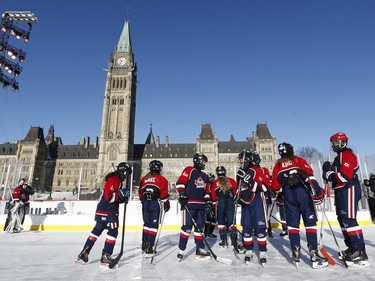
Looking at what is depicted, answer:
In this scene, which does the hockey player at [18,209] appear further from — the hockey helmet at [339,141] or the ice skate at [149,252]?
the hockey helmet at [339,141]

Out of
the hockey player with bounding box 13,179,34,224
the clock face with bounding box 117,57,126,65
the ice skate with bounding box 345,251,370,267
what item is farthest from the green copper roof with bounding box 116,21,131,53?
the ice skate with bounding box 345,251,370,267

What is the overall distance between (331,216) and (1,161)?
10005 cm

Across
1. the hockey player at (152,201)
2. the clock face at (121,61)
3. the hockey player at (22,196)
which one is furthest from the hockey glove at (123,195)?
the clock face at (121,61)

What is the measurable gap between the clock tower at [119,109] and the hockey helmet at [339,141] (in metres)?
70.5

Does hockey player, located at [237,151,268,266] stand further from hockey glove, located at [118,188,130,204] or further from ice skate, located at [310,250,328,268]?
hockey glove, located at [118,188,130,204]

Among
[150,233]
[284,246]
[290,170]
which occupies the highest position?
[290,170]

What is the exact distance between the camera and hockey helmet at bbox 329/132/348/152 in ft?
16.1

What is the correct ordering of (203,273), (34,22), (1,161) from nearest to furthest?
1. (203,273)
2. (34,22)
3. (1,161)

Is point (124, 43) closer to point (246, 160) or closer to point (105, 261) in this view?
point (246, 160)

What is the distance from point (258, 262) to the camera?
15.7ft

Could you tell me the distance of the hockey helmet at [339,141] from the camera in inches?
194

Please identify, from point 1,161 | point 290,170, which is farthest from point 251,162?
point 1,161

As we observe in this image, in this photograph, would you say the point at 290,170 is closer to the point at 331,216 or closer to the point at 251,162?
the point at 251,162

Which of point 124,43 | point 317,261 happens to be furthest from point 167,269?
point 124,43
